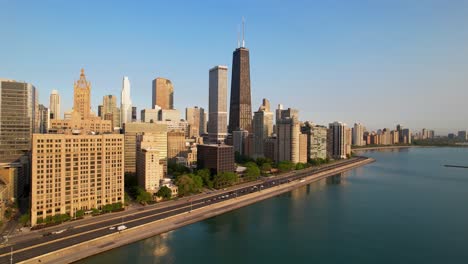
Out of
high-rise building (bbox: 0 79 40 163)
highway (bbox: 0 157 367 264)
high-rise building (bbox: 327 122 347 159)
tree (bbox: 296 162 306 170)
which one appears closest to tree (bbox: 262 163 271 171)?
tree (bbox: 296 162 306 170)

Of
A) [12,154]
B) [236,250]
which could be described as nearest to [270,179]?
[236,250]

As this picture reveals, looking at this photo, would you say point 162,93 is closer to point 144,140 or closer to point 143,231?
point 144,140

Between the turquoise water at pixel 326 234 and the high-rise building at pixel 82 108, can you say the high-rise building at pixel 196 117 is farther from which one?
the turquoise water at pixel 326 234

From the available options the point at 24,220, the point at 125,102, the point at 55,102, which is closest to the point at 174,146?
the point at 24,220

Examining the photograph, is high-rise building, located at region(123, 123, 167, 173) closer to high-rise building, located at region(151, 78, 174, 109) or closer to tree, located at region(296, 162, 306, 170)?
tree, located at region(296, 162, 306, 170)

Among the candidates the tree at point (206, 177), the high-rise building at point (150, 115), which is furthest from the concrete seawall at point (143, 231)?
the high-rise building at point (150, 115)
